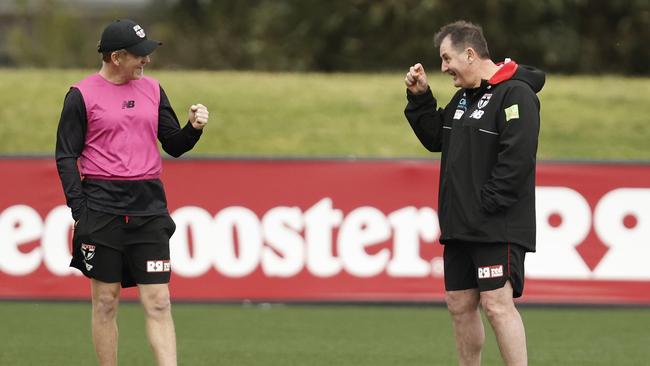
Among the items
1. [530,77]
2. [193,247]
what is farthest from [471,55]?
[193,247]

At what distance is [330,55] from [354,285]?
69.9ft

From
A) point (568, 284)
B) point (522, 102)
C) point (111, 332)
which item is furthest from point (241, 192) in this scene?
point (522, 102)

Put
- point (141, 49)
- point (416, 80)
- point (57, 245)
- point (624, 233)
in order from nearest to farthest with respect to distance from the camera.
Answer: point (141, 49), point (416, 80), point (624, 233), point (57, 245)

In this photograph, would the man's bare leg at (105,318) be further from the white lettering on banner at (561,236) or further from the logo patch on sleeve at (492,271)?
the white lettering on banner at (561,236)

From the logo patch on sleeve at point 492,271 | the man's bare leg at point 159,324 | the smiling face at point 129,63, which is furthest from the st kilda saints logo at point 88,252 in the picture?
the logo patch on sleeve at point 492,271

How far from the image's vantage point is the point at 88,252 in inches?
260

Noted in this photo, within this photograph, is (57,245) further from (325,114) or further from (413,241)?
(325,114)

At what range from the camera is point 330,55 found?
32125 millimetres

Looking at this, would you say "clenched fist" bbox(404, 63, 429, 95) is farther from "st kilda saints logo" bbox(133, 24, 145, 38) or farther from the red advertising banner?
the red advertising banner

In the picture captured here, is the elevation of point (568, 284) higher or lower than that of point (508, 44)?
lower

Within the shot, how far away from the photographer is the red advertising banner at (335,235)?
436 inches

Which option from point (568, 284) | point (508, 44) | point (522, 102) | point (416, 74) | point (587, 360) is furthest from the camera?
point (508, 44)

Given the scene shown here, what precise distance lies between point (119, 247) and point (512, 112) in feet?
6.96

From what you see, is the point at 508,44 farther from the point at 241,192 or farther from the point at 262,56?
the point at 241,192
